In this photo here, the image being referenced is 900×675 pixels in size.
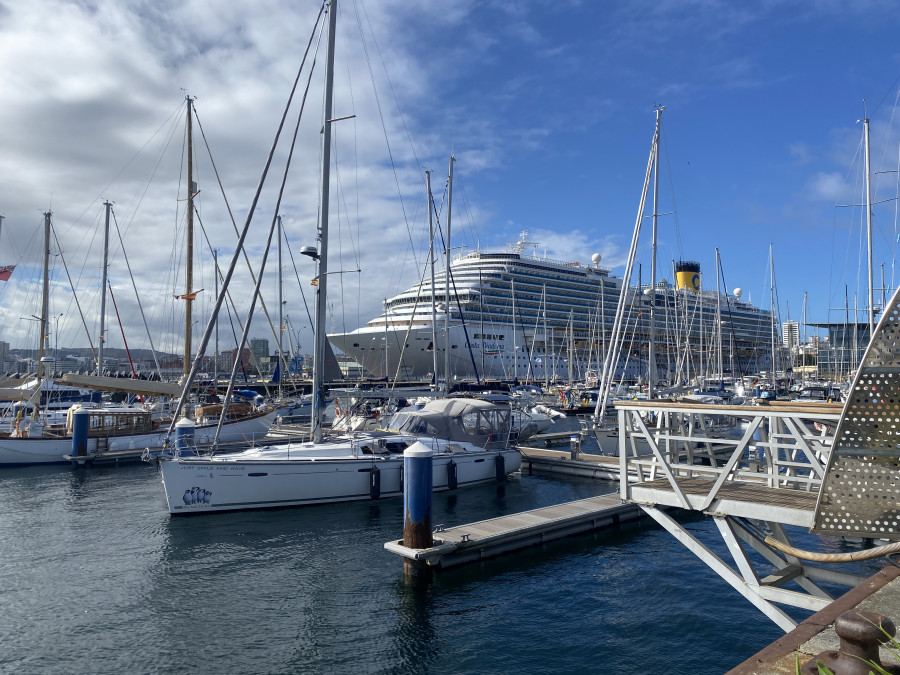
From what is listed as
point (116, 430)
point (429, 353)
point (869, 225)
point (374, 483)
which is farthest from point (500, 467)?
point (429, 353)

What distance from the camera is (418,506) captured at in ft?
40.8

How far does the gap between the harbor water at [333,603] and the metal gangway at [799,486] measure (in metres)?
2.84

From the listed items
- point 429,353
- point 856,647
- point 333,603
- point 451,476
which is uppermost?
point 429,353

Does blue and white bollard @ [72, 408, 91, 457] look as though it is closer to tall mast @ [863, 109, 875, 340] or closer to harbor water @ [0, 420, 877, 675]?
harbor water @ [0, 420, 877, 675]

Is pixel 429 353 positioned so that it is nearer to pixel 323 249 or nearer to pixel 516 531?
pixel 323 249

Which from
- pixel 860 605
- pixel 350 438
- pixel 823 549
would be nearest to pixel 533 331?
pixel 350 438

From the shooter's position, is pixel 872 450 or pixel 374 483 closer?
pixel 872 450

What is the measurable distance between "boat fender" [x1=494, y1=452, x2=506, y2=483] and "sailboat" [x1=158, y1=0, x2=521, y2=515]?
4 cm

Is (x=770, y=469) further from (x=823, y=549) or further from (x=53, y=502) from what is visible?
(x=53, y=502)

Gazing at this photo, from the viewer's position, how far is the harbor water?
9.20 metres

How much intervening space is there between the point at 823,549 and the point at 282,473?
14.1 meters

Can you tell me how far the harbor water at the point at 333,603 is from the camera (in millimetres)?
9195

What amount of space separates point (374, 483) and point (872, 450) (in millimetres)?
→ 15824

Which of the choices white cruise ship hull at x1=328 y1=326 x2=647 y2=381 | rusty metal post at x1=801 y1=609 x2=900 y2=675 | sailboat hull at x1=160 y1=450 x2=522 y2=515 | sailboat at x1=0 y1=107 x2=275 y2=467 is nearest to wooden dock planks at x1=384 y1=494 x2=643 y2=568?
sailboat hull at x1=160 y1=450 x2=522 y2=515
